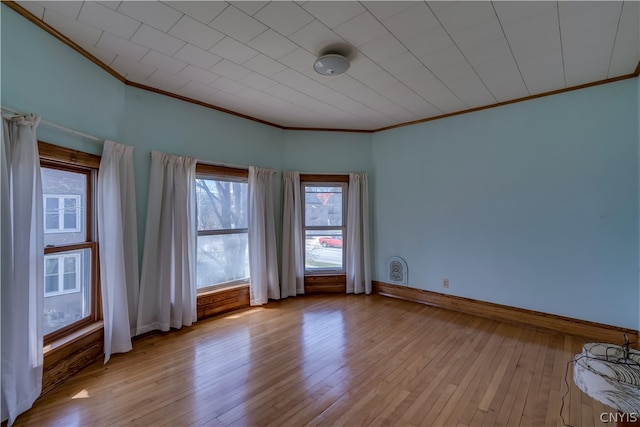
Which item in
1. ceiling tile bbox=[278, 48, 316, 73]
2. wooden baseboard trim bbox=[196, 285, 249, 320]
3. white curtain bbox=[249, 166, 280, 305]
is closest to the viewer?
ceiling tile bbox=[278, 48, 316, 73]

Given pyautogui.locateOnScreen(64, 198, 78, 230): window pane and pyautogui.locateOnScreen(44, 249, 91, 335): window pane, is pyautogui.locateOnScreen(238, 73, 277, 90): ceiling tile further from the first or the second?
pyautogui.locateOnScreen(44, 249, 91, 335): window pane

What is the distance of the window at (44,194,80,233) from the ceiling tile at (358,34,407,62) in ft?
8.93

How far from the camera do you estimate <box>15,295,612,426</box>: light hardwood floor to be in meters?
1.91

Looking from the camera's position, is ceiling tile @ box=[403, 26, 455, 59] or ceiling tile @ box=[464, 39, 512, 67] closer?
ceiling tile @ box=[403, 26, 455, 59]

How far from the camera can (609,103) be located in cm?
294

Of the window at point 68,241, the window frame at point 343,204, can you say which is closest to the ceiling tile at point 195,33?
the window at point 68,241

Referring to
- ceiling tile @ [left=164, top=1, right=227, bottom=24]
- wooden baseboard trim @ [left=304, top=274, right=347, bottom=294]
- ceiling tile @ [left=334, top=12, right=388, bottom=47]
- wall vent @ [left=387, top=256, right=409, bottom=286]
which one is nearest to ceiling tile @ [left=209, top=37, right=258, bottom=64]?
ceiling tile @ [left=164, top=1, right=227, bottom=24]

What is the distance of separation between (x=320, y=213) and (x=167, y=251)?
230cm

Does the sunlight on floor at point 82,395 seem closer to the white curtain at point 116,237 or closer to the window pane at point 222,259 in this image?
the white curtain at point 116,237

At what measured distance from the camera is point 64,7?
1.92m

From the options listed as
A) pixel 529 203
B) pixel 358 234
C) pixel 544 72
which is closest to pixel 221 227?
pixel 358 234

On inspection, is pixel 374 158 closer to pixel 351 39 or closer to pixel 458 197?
pixel 458 197

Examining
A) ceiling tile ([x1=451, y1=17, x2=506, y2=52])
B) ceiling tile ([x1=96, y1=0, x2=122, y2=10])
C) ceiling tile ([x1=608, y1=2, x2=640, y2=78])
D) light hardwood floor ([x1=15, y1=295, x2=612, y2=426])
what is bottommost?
light hardwood floor ([x1=15, y1=295, x2=612, y2=426])

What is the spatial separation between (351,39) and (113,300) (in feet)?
9.93
